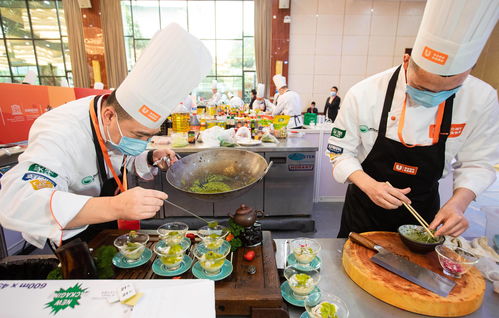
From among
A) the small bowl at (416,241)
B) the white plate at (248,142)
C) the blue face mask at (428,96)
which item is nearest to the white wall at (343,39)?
the white plate at (248,142)

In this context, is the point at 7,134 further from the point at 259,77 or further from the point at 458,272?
the point at 259,77

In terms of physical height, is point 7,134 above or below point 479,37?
below

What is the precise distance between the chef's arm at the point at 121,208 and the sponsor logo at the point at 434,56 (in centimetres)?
115

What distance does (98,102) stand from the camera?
1398mm

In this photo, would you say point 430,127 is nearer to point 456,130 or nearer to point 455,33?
point 456,130

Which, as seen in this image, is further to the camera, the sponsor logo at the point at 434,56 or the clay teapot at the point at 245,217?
the clay teapot at the point at 245,217

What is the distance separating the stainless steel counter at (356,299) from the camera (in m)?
0.97

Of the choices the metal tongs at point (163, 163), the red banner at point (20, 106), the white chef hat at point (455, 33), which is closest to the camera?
the white chef hat at point (455, 33)

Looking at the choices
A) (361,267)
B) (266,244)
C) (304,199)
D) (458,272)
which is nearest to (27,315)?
(266,244)

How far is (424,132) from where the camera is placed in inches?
54.0

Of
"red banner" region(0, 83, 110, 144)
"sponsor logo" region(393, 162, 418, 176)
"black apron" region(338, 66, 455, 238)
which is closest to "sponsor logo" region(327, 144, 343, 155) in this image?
"black apron" region(338, 66, 455, 238)

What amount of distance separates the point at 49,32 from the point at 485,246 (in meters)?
12.9

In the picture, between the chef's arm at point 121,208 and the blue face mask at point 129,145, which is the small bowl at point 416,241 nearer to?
the chef's arm at point 121,208

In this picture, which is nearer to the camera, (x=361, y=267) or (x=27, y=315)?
(x=27, y=315)
